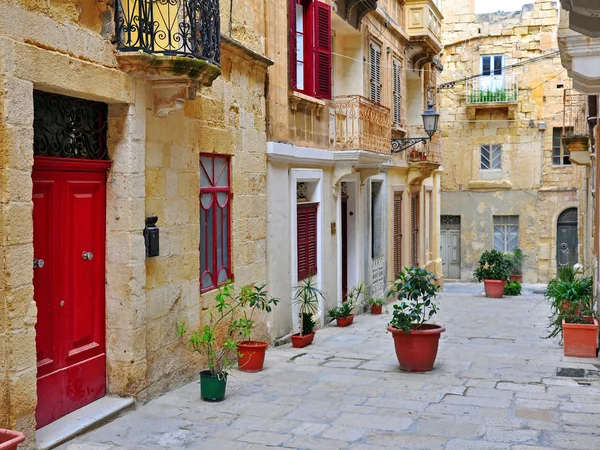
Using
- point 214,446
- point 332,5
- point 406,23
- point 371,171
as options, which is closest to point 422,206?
point 406,23

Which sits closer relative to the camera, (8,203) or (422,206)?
(8,203)

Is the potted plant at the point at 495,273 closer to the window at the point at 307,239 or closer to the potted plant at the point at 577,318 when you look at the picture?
the potted plant at the point at 577,318

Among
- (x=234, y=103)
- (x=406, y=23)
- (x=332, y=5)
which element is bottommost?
(x=234, y=103)

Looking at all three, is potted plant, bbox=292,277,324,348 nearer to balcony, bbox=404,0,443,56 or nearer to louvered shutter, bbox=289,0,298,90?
louvered shutter, bbox=289,0,298,90

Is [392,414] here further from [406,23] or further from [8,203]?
[406,23]

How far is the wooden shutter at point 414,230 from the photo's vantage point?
2139cm

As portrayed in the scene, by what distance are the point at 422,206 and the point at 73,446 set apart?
17106 millimetres

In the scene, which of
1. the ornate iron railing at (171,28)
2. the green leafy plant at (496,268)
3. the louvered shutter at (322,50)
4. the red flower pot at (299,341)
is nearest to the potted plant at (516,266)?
the green leafy plant at (496,268)

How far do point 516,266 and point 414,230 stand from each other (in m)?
5.38

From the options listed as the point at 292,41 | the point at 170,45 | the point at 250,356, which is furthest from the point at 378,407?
the point at 292,41

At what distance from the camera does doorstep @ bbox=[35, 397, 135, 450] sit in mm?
6188

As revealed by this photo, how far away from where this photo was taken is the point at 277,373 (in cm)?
948

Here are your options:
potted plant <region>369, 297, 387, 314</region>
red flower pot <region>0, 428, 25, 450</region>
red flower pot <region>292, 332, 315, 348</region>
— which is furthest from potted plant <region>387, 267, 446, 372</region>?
potted plant <region>369, 297, 387, 314</region>

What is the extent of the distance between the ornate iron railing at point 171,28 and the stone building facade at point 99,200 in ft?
0.12
